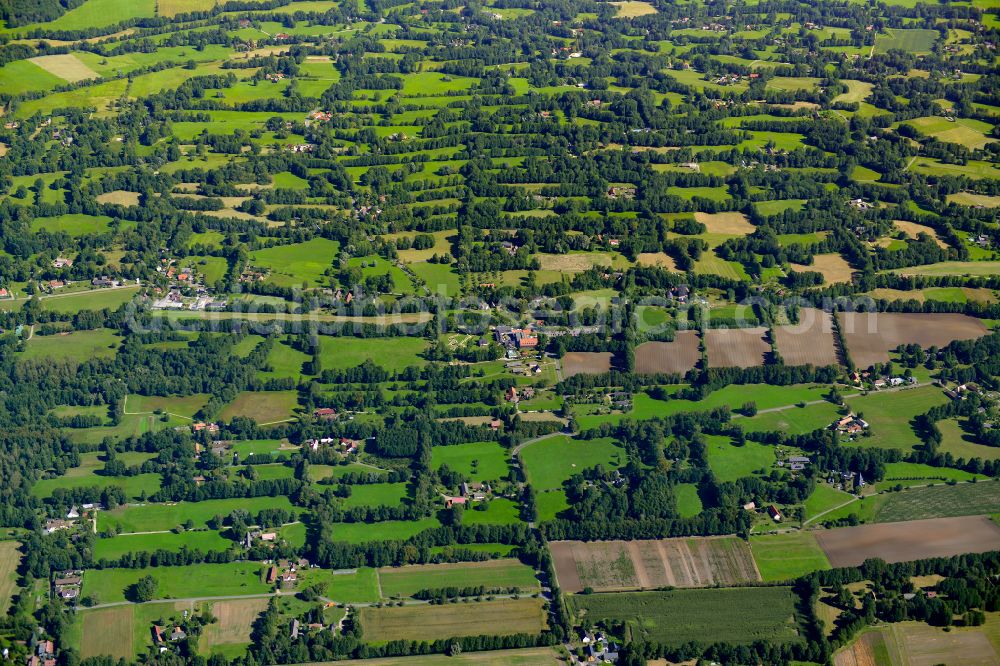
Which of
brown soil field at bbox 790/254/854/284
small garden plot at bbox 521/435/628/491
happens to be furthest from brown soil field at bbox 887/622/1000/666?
brown soil field at bbox 790/254/854/284

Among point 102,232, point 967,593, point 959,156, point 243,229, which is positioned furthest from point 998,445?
point 102,232

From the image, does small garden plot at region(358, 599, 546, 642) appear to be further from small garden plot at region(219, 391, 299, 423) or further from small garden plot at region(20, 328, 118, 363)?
small garden plot at region(20, 328, 118, 363)

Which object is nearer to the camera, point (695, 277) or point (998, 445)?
point (998, 445)

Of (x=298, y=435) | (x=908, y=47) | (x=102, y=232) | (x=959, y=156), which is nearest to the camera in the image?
(x=298, y=435)

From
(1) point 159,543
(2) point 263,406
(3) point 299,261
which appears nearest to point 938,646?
(1) point 159,543

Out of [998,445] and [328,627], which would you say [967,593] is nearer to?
[998,445]

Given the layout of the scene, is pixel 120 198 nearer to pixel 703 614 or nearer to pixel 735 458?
pixel 735 458

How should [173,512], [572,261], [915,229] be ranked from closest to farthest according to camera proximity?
1. [173,512]
2. [572,261]
3. [915,229]
